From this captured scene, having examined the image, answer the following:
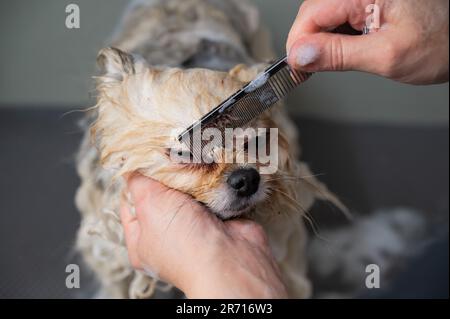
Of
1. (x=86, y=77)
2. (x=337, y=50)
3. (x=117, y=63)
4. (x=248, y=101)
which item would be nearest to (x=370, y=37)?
(x=337, y=50)

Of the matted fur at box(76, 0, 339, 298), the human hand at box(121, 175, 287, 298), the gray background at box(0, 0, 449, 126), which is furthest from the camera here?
the gray background at box(0, 0, 449, 126)

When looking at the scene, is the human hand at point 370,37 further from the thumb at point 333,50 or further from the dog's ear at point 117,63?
the dog's ear at point 117,63

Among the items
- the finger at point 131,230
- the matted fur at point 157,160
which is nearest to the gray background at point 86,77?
the matted fur at point 157,160

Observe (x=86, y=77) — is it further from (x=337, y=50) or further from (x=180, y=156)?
(x=337, y=50)

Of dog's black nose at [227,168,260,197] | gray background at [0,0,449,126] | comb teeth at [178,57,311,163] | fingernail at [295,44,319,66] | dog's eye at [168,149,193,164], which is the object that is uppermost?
gray background at [0,0,449,126]

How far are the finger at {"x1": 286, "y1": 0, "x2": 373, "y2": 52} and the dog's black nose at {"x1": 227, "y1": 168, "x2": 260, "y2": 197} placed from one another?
207 millimetres

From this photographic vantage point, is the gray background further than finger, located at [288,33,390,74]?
Yes

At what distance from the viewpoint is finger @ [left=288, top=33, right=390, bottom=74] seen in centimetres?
88

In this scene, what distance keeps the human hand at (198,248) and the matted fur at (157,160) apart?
1.2 inches

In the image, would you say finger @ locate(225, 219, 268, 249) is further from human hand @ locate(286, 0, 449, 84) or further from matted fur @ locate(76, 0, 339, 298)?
human hand @ locate(286, 0, 449, 84)

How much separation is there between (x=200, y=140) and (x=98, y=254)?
49 centimetres

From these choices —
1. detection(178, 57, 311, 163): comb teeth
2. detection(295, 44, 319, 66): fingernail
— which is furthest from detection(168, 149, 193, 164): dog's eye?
detection(295, 44, 319, 66): fingernail
